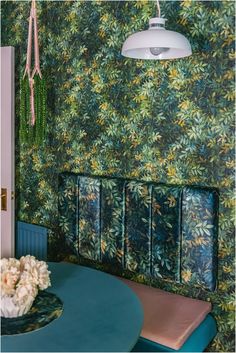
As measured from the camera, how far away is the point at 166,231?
8.13ft

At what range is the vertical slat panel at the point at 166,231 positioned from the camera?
2.44 metres

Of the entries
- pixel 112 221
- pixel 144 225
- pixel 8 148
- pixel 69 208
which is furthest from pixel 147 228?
pixel 8 148

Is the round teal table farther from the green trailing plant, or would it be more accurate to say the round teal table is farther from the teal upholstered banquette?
the green trailing plant

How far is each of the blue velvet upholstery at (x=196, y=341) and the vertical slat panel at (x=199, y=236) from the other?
22cm

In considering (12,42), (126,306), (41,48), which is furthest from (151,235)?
(12,42)

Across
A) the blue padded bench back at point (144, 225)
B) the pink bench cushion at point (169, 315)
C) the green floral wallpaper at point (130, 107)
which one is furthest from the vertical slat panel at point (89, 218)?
the pink bench cushion at point (169, 315)

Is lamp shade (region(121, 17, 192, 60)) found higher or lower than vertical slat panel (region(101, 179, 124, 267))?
higher

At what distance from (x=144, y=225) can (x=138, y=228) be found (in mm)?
48

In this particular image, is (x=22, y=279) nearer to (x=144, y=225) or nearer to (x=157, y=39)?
(x=144, y=225)

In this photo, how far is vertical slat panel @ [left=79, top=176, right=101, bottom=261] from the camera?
2.75 metres

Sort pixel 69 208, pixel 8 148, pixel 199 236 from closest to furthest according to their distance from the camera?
1. pixel 199 236
2. pixel 69 208
3. pixel 8 148

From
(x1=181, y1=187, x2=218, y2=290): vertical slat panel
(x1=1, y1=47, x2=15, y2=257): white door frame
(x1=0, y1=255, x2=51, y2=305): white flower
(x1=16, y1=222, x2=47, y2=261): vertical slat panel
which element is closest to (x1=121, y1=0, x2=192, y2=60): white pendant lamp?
(x1=181, y1=187, x2=218, y2=290): vertical slat panel

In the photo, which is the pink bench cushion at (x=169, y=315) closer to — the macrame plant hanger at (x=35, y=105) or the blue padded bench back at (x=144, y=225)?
the blue padded bench back at (x=144, y=225)

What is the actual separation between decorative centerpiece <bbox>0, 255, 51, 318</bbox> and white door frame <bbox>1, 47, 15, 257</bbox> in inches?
60.5
